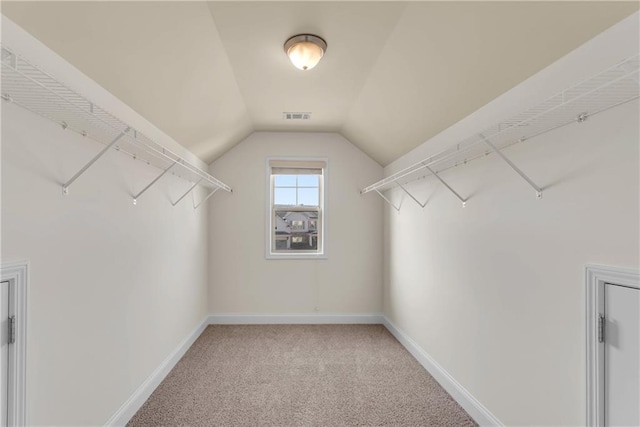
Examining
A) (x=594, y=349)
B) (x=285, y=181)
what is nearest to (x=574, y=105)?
(x=594, y=349)

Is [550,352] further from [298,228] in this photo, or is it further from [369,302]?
[298,228]

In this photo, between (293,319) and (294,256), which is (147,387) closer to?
(293,319)

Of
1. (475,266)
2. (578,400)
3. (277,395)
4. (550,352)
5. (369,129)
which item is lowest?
(277,395)

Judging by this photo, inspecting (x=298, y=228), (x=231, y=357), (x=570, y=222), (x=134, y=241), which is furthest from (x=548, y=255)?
(x=298, y=228)

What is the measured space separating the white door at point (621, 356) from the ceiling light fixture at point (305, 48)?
1931 millimetres

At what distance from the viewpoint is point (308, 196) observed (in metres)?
4.59

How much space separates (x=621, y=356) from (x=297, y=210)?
3663mm

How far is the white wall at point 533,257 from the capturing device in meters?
1.31

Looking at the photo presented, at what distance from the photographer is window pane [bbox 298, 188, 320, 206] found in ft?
15.0

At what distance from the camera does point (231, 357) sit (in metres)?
3.27

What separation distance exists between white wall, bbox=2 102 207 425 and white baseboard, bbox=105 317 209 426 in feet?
0.17

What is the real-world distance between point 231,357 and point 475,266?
8.14 feet

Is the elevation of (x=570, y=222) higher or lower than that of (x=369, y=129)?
lower

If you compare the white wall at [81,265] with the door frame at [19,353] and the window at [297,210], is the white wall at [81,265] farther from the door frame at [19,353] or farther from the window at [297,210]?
the window at [297,210]
